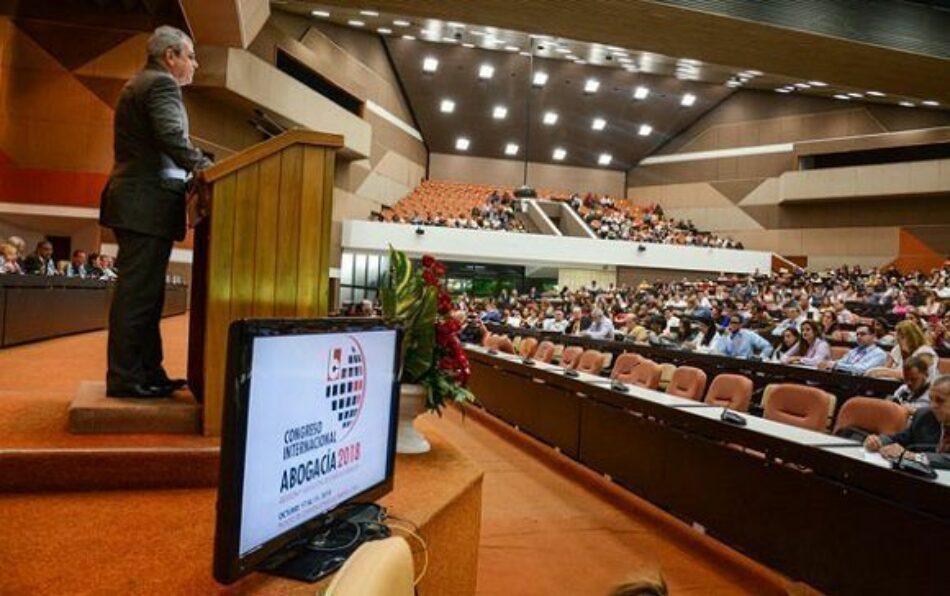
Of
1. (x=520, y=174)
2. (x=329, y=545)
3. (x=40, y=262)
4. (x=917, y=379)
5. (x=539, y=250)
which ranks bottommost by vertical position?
(x=329, y=545)

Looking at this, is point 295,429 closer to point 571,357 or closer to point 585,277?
point 571,357

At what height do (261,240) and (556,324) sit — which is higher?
(261,240)

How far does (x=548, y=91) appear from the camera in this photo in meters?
22.3

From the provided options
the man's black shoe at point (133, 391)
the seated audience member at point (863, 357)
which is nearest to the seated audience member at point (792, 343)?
the seated audience member at point (863, 357)

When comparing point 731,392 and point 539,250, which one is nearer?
point 731,392

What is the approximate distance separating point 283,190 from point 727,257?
21597 millimetres

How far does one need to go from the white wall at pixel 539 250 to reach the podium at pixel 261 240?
15.8 meters

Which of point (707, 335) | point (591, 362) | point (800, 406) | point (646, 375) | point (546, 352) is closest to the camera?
point (800, 406)

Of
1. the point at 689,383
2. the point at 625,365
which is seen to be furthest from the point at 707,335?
the point at 689,383

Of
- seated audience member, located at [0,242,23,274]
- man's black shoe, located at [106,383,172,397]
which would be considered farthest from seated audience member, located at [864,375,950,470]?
seated audience member, located at [0,242,23,274]

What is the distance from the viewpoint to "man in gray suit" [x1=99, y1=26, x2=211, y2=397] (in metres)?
2.16

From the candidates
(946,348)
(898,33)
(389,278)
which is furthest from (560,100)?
Answer: (389,278)

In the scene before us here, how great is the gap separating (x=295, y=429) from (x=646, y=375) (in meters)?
4.97

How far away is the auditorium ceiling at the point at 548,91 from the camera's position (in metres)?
18.9
